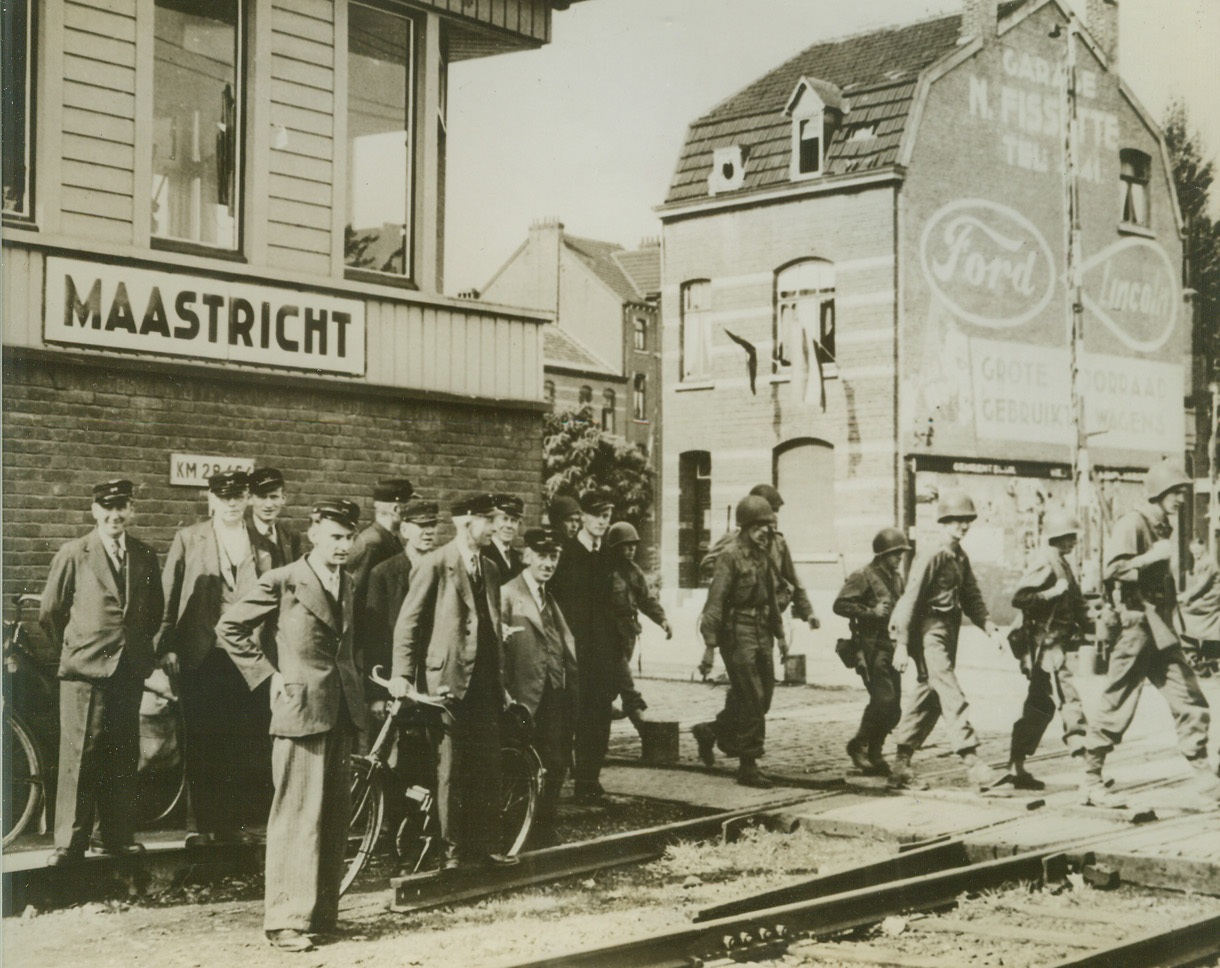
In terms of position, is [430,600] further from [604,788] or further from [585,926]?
[604,788]

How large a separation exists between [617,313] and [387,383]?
1.79m

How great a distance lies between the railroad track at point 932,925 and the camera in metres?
5.26

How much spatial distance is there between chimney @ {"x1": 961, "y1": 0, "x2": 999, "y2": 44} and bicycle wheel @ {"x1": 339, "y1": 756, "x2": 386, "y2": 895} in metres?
4.64

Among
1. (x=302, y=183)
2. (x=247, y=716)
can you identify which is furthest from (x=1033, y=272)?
(x=247, y=716)

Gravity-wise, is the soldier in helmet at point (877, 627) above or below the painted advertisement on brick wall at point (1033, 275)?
below

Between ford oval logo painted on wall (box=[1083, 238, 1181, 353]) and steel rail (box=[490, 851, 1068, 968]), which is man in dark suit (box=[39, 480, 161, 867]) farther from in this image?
ford oval logo painted on wall (box=[1083, 238, 1181, 353])

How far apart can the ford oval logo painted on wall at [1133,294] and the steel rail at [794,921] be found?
10.7ft

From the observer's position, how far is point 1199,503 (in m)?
7.74

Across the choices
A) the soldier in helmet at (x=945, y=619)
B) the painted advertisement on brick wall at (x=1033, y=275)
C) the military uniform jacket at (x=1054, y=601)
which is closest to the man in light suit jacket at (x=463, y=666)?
the soldier in helmet at (x=945, y=619)

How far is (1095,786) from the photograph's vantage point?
25.4 feet

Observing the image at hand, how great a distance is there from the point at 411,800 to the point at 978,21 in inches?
193

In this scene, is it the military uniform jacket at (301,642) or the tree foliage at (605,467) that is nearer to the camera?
the military uniform jacket at (301,642)

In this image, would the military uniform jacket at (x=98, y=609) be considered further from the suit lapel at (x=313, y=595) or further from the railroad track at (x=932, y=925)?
the railroad track at (x=932, y=925)

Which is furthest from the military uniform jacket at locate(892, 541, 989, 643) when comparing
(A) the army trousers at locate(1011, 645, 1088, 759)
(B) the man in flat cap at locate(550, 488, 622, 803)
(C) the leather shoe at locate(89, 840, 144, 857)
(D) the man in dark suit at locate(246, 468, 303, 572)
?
(C) the leather shoe at locate(89, 840, 144, 857)
